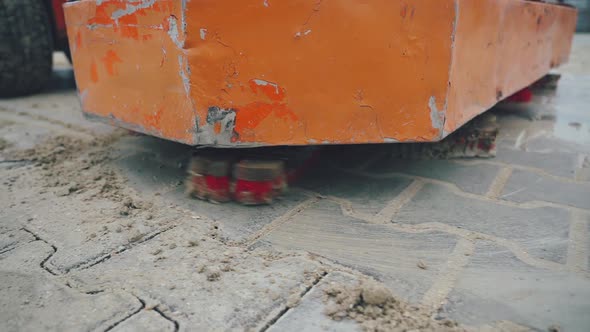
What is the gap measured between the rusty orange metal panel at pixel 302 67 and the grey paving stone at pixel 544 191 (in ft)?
1.18

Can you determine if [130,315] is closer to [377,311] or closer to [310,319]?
[310,319]

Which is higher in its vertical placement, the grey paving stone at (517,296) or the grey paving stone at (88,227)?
the grey paving stone at (88,227)

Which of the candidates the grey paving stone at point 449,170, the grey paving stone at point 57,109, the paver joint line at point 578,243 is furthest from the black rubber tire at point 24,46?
the paver joint line at point 578,243

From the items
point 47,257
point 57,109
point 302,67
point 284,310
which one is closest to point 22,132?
point 57,109

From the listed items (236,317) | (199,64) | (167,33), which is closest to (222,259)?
(236,317)

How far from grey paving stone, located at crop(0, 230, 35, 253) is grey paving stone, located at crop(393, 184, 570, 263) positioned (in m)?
1.11

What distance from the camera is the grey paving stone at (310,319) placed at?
0.82 meters

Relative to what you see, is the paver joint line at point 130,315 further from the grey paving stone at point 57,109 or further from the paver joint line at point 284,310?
the grey paving stone at point 57,109

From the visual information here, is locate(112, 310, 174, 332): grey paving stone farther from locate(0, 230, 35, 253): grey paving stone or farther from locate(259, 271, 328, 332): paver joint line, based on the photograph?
locate(0, 230, 35, 253): grey paving stone

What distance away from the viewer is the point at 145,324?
0.83 meters

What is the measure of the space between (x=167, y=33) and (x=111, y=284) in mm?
734

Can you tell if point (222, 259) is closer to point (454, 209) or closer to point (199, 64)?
point (199, 64)

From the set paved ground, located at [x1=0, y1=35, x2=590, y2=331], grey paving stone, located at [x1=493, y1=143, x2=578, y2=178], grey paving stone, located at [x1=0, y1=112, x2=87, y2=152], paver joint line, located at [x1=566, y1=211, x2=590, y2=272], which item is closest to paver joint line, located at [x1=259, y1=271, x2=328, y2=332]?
paved ground, located at [x1=0, y1=35, x2=590, y2=331]

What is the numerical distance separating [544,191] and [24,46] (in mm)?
3461
